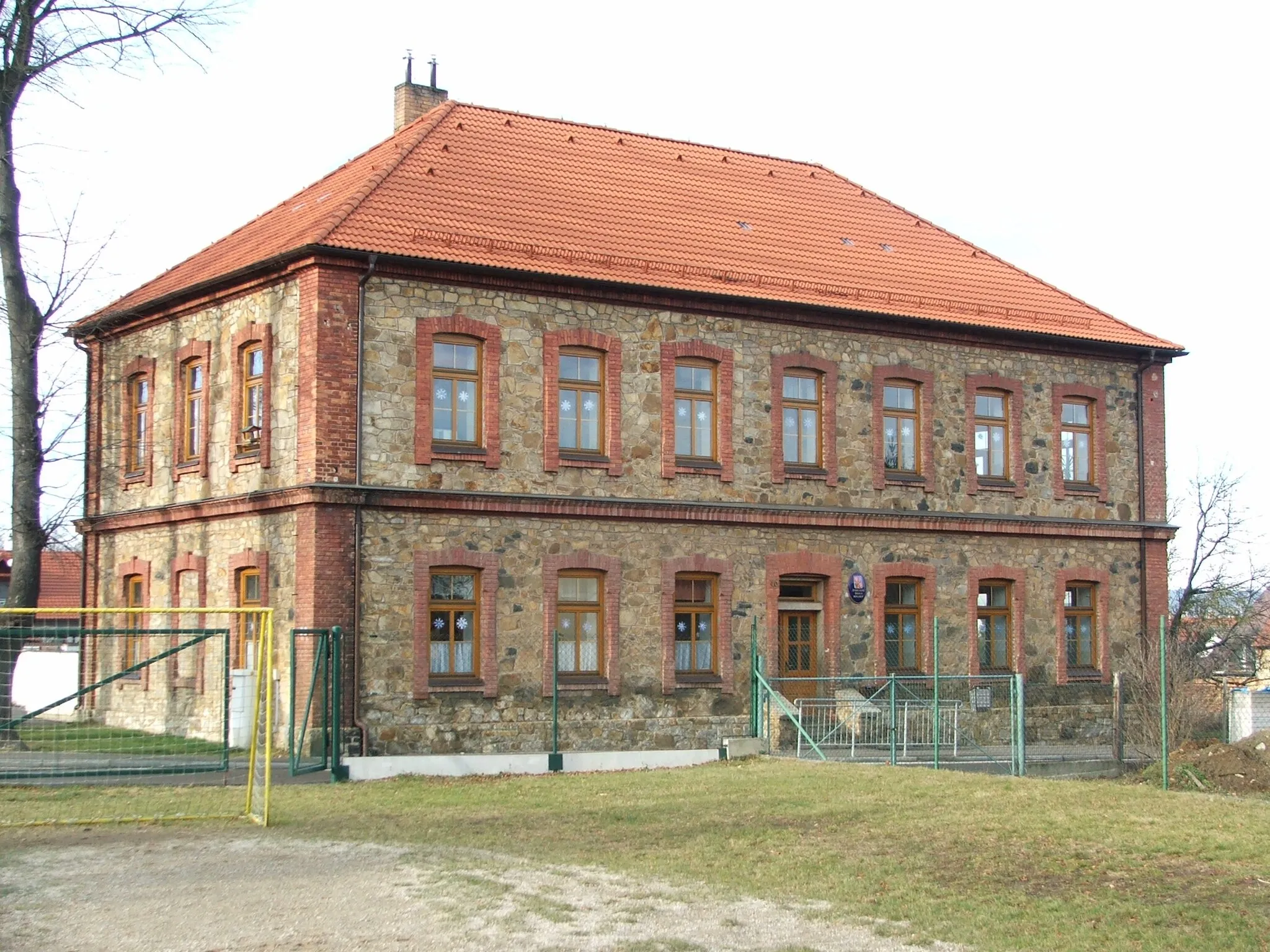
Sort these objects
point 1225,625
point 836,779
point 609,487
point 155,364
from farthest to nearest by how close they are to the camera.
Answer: point 1225,625
point 155,364
point 609,487
point 836,779

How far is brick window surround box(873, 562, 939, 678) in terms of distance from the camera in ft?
89.2

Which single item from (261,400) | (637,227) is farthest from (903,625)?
(261,400)

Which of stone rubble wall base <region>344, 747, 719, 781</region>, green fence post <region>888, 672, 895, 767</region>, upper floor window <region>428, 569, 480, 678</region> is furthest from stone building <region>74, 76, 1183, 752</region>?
green fence post <region>888, 672, 895, 767</region>

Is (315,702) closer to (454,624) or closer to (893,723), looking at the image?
(454,624)

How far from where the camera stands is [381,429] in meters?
23.3

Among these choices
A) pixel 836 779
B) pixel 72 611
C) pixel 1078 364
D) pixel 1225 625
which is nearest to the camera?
pixel 72 611

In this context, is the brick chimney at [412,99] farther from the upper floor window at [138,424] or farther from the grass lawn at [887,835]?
the grass lawn at [887,835]

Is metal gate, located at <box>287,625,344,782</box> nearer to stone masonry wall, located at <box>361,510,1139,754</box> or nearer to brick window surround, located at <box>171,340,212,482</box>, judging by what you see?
Result: stone masonry wall, located at <box>361,510,1139,754</box>

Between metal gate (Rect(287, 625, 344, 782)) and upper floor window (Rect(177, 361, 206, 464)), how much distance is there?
5.18m

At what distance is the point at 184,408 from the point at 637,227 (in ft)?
26.7

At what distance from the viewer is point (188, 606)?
2662 cm

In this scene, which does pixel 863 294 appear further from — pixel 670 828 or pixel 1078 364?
pixel 670 828

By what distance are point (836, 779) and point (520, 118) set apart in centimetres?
1501

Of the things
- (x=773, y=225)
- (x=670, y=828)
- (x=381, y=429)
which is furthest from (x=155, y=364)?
(x=670, y=828)
